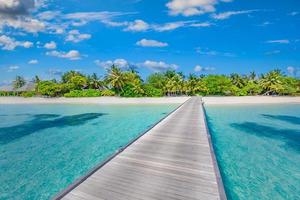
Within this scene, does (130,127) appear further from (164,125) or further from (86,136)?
(164,125)

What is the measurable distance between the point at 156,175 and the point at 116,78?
170ft

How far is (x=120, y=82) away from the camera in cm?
5809

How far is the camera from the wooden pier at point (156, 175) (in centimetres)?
591


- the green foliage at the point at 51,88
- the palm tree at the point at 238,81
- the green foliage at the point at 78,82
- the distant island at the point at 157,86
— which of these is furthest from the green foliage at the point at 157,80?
the green foliage at the point at 51,88

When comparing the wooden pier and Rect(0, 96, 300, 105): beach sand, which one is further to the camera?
Rect(0, 96, 300, 105): beach sand

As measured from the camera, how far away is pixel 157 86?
66.8 m

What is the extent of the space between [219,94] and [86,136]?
2152 inches

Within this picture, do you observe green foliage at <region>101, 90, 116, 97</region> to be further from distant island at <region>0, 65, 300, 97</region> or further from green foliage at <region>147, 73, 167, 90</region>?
green foliage at <region>147, 73, 167, 90</region>

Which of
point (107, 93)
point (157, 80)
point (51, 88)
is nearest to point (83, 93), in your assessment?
point (107, 93)

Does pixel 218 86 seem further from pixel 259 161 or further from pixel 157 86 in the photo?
pixel 259 161

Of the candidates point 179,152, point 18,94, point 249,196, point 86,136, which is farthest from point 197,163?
point 18,94

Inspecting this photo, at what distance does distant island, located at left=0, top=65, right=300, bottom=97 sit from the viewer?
5747 centimetres

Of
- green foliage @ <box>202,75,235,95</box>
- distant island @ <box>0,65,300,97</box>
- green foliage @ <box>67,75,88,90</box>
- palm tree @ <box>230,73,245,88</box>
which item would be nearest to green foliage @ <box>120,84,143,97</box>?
distant island @ <box>0,65,300,97</box>

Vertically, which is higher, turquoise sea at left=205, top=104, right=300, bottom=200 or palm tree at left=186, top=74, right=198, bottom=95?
palm tree at left=186, top=74, right=198, bottom=95
